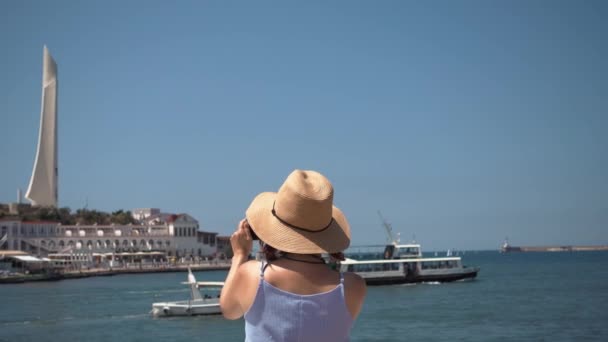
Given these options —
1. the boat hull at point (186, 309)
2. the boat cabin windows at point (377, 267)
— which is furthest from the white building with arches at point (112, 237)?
the boat hull at point (186, 309)

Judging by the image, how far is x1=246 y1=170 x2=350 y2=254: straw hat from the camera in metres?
2.03

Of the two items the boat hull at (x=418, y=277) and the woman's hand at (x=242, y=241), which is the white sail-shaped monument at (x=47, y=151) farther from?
the woman's hand at (x=242, y=241)

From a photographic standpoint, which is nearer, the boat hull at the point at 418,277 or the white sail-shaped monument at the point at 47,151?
the boat hull at the point at 418,277

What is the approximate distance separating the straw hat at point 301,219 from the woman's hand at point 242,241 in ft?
0.10

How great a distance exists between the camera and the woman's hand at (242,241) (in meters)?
2.09

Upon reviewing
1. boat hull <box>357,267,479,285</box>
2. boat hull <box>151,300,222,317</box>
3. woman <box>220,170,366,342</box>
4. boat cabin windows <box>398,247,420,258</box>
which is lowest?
boat hull <box>357,267,479,285</box>

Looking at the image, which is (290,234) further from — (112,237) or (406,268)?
(112,237)

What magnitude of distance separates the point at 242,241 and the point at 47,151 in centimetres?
9131

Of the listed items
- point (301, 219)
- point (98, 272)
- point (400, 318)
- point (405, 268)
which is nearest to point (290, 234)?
point (301, 219)

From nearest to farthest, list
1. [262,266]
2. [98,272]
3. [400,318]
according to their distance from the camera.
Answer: [262,266]
[400,318]
[98,272]

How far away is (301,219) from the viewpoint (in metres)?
2.05

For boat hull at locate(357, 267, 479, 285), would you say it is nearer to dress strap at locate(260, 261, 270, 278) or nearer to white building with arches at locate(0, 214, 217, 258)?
dress strap at locate(260, 261, 270, 278)

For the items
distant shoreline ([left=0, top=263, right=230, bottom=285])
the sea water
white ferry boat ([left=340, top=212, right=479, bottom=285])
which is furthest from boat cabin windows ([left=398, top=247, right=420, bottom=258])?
distant shoreline ([left=0, top=263, right=230, bottom=285])

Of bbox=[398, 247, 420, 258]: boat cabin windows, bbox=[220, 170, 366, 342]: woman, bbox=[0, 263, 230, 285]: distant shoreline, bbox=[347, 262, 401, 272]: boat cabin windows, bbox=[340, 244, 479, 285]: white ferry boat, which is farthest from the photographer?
bbox=[0, 263, 230, 285]: distant shoreline
